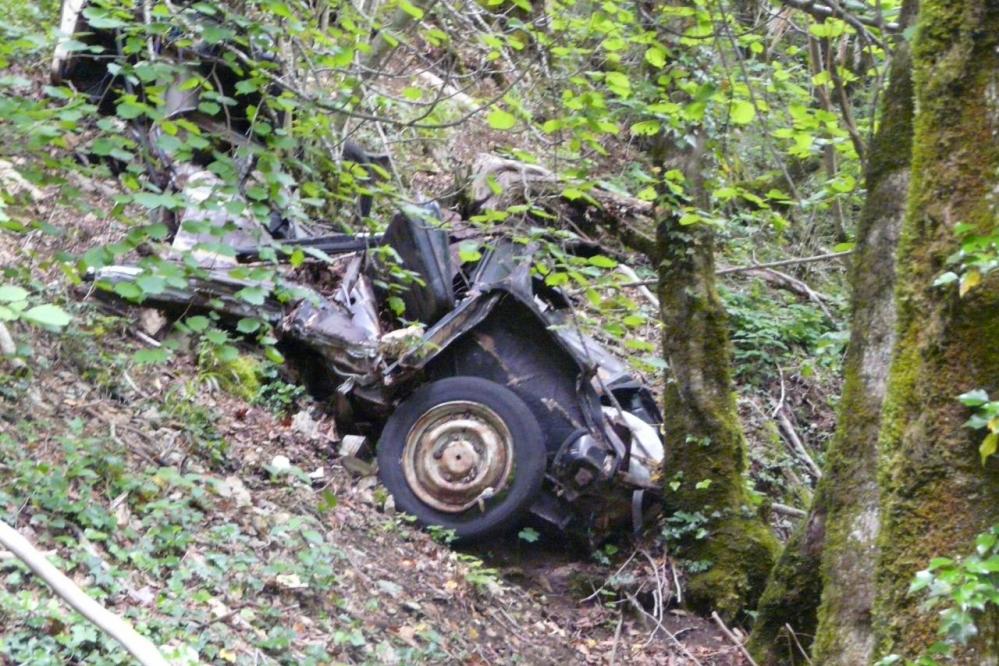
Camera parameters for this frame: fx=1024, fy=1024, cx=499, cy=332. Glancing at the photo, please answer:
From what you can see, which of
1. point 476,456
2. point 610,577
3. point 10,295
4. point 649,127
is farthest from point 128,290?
point 610,577

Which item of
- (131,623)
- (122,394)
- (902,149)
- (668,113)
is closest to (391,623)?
(131,623)

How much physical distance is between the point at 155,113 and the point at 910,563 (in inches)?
120

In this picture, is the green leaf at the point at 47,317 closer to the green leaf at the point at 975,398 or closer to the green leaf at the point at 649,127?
the green leaf at the point at 975,398

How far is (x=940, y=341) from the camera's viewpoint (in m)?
2.87

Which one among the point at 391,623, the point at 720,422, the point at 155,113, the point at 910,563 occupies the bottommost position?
the point at 391,623

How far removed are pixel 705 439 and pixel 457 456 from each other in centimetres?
171

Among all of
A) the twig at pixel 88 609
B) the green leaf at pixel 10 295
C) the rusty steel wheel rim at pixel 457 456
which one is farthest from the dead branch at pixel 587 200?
the twig at pixel 88 609

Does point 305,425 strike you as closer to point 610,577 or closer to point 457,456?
point 457,456

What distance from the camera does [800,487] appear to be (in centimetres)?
837

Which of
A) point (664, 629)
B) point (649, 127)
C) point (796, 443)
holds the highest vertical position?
point (649, 127)

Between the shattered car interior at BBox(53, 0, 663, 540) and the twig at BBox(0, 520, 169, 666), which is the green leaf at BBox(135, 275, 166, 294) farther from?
the shattered car interior at BBox(53, 0, 663, 540)

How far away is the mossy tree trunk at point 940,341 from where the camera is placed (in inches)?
109

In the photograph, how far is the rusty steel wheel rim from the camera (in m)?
6.88

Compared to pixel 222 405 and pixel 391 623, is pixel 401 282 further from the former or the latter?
pixel 391 623
